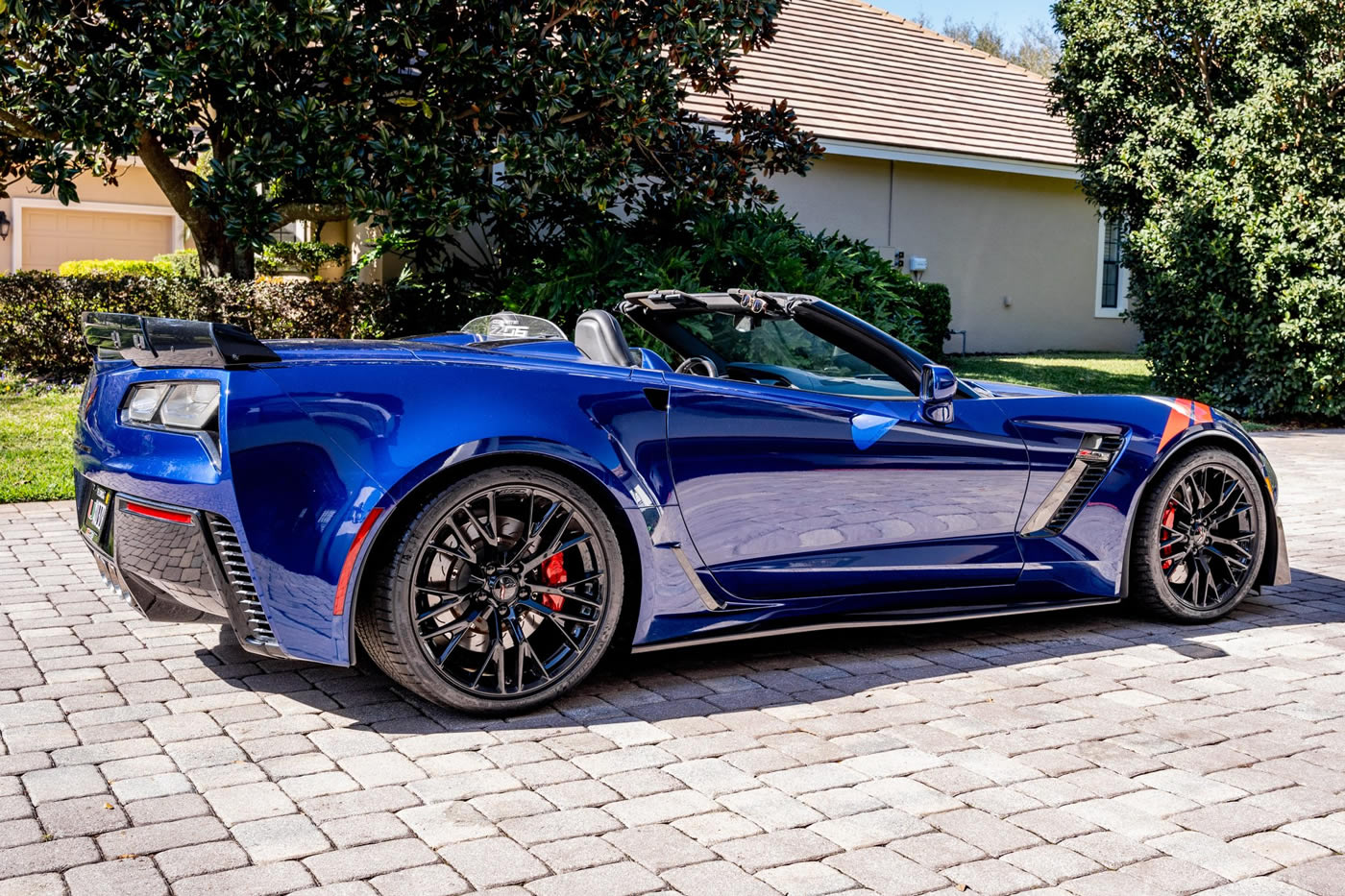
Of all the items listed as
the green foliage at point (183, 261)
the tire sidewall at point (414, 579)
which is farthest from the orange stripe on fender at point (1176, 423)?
the green foliage at point (183, 261)

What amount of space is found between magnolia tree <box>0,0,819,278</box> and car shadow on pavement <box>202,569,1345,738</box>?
5.36m

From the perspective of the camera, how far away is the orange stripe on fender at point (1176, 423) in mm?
5133

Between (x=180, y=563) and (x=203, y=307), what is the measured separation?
27.7ft

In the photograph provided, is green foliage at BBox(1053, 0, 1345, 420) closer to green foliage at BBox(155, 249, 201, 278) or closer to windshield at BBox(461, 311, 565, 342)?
windshield at BBox(461, 311, 565, 342)

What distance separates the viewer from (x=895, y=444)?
4551 mm

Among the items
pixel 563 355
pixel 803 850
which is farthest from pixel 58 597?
pixel 803 850

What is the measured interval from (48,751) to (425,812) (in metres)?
1.16

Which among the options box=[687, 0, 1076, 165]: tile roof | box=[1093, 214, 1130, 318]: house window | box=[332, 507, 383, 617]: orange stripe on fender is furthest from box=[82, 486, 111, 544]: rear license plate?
box=[1093, 214, 1130, 318]: house window

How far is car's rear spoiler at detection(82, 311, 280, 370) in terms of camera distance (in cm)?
370

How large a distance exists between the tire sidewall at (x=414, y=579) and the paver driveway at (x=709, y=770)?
8 centimetres

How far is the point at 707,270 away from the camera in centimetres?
1059

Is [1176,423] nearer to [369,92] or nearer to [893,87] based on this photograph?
[369,92]

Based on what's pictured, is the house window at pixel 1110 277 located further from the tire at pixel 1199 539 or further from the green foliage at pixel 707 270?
the tire at pixel 1199 539

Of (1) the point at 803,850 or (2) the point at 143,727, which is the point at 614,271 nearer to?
(2) the point at 143,727
